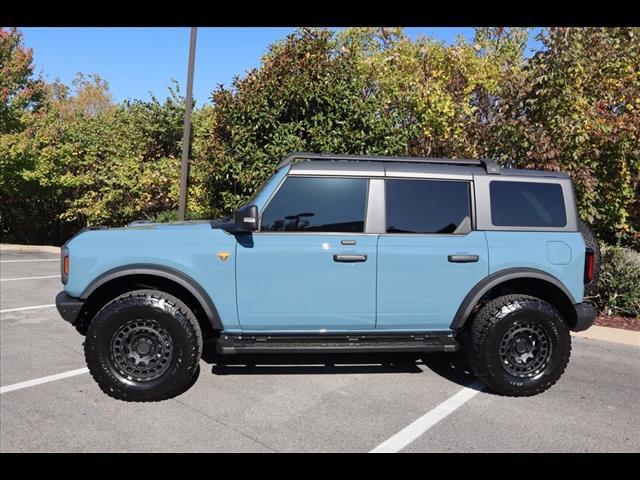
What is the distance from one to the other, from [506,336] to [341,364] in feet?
4.99

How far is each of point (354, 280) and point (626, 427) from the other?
2198 millimetres

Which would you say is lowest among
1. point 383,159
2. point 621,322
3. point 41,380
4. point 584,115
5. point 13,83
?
point 41,380

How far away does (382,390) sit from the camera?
3521 millimetres

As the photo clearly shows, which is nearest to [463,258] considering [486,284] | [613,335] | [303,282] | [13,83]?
[486,284]

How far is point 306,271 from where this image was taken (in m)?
2.80

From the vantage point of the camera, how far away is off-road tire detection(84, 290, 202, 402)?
8.80ft

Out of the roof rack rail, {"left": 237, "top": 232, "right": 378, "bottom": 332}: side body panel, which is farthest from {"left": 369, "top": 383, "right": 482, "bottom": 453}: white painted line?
the roof rack rail

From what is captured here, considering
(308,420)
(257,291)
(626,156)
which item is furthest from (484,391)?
(626,156)

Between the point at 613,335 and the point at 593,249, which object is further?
the point at 613,335

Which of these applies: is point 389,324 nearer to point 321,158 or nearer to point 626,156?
point 321,158

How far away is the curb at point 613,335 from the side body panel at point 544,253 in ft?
9.18

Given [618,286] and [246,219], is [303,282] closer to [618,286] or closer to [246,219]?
[246,219]

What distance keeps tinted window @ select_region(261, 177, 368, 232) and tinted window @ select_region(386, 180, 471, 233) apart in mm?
229
